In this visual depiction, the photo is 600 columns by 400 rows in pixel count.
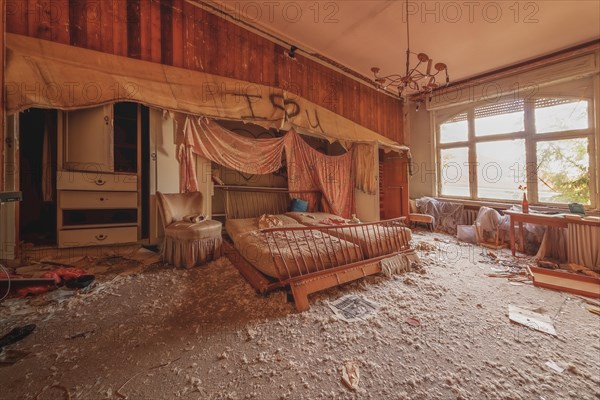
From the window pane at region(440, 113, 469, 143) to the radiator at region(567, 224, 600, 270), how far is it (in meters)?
2.99

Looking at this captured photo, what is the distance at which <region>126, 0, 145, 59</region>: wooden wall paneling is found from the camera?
9.83 feet

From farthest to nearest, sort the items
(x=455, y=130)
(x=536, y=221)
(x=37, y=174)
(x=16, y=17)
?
(x=455, y=130) < (x=536, y=221) < (x=37, y=174) < (x=16, y=17)

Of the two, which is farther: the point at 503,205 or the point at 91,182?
the point at 503,205

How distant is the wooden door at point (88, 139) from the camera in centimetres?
276

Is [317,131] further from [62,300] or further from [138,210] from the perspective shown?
[62,300]

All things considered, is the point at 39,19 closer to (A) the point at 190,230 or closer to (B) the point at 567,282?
(A) the point at 190,230

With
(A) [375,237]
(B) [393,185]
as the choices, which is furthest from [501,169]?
(A) [375,237]

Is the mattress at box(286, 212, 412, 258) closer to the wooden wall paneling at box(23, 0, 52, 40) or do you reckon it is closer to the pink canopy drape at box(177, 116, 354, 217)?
the pink canopy drape at box(177, 116, 354, 217)

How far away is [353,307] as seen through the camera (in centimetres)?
205

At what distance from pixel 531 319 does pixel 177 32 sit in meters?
5.31

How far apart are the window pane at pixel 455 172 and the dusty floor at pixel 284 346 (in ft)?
12.5

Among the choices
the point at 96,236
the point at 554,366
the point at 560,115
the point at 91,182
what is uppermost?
the point at 560,115

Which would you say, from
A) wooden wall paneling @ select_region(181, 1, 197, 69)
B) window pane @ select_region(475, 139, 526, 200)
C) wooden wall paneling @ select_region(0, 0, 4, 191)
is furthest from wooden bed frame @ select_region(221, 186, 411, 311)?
window pane @ select_region(475, 139, 526, 200)

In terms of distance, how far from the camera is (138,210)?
125 inches
